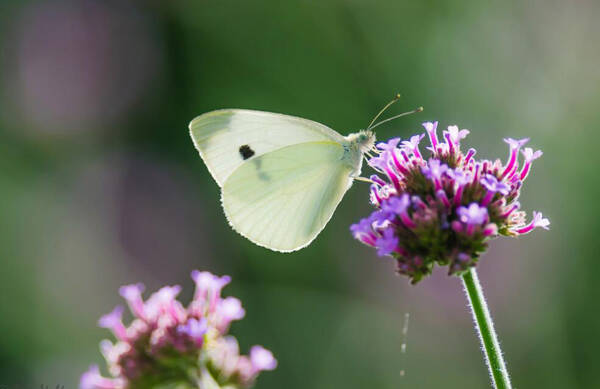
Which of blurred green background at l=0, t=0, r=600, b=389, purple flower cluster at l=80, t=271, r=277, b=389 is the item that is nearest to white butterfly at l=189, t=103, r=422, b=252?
purple flower cluster at l=80, t=271, r=277, b=389

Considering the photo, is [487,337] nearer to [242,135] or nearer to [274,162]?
[274,162]

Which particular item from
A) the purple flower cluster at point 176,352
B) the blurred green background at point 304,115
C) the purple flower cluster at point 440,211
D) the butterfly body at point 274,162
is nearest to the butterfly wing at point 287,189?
the butterfly body at point 274,162

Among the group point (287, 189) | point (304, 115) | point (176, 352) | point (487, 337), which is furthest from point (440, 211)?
point (304, 115)

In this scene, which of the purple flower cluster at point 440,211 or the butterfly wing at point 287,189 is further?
the butterfly wing at point 287,189

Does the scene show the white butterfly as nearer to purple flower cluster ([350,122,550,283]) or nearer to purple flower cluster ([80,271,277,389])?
purple flower cluster ([350,122,550,283])

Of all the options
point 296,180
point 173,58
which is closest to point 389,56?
point 173,58

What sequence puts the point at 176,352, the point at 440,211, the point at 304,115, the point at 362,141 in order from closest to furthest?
the point at 176,352, the point at 440,211, the point at 362,141, the point at 304,115

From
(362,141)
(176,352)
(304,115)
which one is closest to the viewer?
(176,352)

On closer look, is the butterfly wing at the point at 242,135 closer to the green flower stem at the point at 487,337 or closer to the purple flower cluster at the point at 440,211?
the purple flower cluster at the point at 440,211
